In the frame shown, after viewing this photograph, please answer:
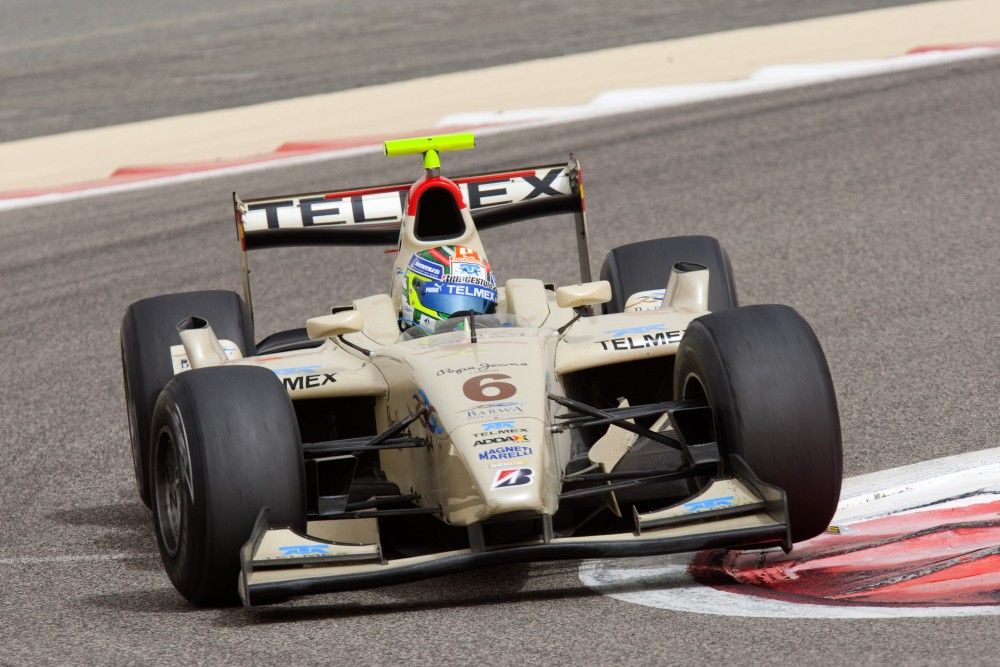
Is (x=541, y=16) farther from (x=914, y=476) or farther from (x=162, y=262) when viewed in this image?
(x=914, y=476)

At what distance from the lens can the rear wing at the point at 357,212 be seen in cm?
812

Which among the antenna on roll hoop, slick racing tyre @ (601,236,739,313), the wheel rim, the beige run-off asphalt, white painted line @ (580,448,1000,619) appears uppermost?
the antenna on roll hoop

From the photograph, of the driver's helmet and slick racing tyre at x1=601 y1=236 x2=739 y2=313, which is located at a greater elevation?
the driver's helmet

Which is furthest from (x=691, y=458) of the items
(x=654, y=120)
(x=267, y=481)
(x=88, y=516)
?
(x=654, y=120)

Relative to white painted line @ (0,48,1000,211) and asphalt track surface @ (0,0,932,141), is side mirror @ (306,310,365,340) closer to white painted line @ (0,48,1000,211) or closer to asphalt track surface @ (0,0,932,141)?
white painted line @ (0,48,1000,211)

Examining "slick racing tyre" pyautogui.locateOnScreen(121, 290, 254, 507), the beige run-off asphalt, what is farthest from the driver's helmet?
the beige run-off asphalt

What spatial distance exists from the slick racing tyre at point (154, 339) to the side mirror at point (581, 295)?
175 cm

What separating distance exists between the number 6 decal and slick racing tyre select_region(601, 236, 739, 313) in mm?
2240

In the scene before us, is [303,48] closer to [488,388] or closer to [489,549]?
[488,388]

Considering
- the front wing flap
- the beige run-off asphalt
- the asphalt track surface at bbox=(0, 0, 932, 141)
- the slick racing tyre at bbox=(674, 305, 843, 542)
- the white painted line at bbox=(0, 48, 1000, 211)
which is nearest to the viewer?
the front wing flap

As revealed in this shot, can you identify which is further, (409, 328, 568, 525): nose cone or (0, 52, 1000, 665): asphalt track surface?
(409, 328, 568, 525): nose cone

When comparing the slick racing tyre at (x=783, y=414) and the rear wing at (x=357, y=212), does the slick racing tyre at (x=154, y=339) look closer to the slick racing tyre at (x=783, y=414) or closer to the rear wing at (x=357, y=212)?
the rear wing at (x=357, y=212)

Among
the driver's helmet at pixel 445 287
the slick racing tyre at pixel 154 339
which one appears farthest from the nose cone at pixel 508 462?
the slick racing tyre at pixel 154 339

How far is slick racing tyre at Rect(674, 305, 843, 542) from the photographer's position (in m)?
5.51
